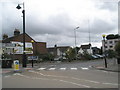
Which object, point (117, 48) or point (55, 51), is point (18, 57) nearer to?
point (117, 48)

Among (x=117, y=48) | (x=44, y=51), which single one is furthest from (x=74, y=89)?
(x=44, y=51)

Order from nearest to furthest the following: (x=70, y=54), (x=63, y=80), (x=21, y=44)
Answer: (x=63, y=80) → (x=21, y=44) → (x=70, y=54)

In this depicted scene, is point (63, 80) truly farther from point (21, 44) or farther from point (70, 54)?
point (21, 44)

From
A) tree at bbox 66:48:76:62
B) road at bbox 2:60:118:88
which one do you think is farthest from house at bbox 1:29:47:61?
road at bbox 2:60:118:88

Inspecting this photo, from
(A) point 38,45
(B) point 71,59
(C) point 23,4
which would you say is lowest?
(B) point 71,59

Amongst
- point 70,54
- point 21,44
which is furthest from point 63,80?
point 21,44

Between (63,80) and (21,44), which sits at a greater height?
(21,44)

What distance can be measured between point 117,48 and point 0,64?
18.7 m

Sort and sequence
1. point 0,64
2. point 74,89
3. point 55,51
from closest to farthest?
point 74,89 → point 0,64 → point 55,51

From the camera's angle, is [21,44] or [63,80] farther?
[21,44]

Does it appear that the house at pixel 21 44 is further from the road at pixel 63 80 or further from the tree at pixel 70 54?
the road at pixel 63 80

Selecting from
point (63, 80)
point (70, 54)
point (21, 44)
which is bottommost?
point (63, 80)

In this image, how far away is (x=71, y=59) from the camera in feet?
191

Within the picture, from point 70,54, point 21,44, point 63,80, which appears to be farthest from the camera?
point 70,54
